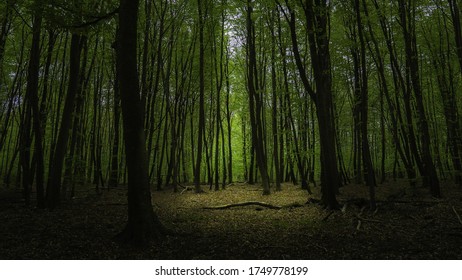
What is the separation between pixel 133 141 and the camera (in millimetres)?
5965

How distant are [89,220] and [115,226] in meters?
1.15

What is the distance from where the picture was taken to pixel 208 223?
8.30 m

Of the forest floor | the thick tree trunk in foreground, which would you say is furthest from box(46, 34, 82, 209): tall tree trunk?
the thick tree trunk in foreground

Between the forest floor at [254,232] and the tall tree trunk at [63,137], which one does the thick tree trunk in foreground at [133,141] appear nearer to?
the forest floor at [254,232]

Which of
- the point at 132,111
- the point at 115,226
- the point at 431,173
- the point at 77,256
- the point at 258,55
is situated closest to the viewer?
the point at 77,256

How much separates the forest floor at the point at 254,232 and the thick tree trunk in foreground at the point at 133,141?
14.9 inches

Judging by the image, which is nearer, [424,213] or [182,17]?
[424,213]

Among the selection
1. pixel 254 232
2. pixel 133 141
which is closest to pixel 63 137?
pixel 133 141

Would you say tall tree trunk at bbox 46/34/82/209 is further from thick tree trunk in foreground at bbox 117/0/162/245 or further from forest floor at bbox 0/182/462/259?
thick tree trunk in foreground at bbox 117/0/162/245

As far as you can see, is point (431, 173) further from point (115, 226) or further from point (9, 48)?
point (9, 48)

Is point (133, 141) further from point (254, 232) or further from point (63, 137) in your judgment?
point (63, 137)

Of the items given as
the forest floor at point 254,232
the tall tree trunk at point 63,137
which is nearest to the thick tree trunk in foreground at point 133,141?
the forest floor at point 254,232

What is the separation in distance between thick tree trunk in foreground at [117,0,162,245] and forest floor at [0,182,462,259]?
0.38 meters

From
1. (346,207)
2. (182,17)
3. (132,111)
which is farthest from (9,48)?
(346,207)
